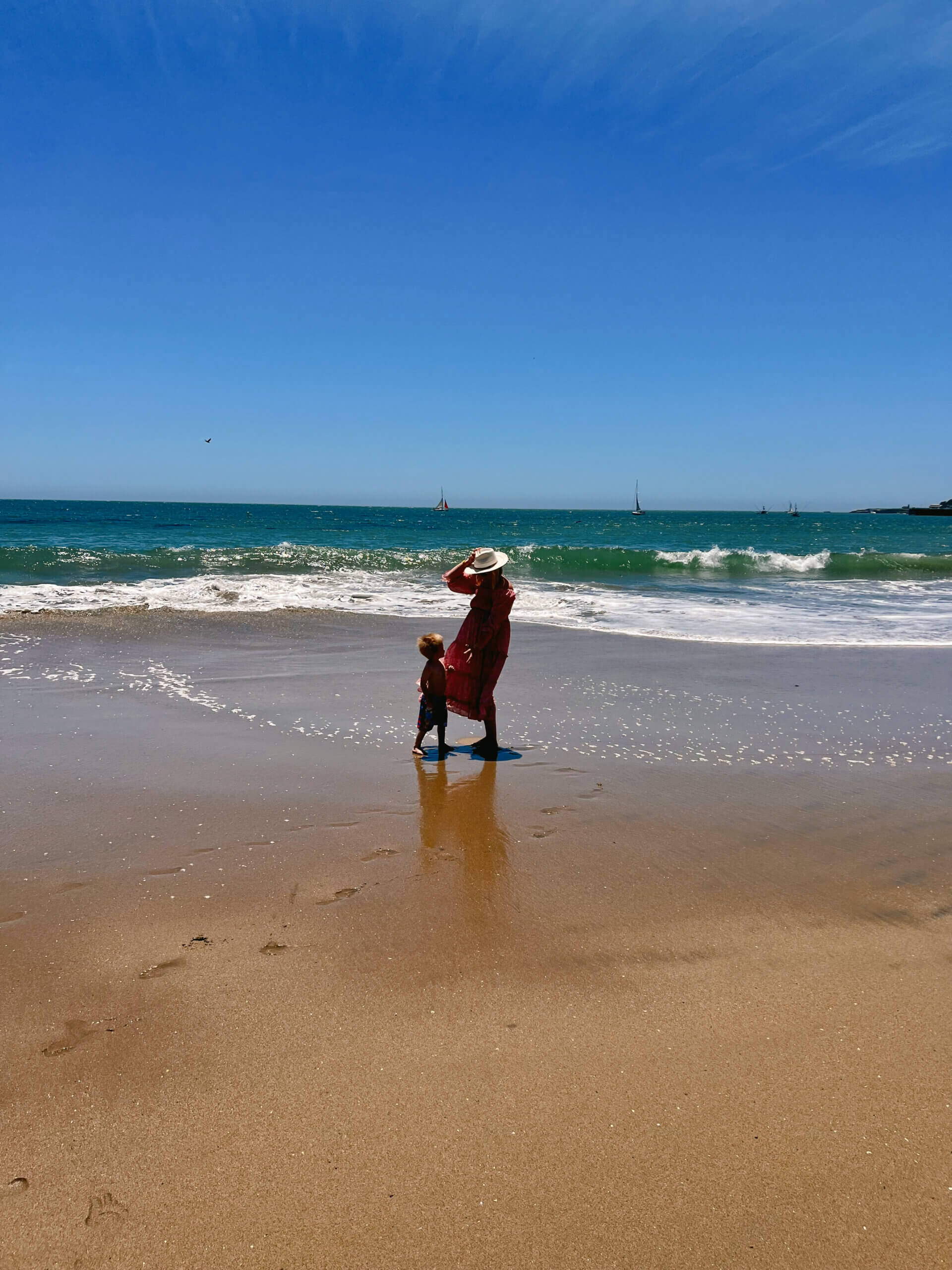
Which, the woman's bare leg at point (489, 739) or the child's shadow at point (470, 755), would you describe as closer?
the child's shadow at point (470, 755)

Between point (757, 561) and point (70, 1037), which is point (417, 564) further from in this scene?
point (70, 1037)

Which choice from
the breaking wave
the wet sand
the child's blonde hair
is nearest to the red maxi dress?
the child's blonde hair

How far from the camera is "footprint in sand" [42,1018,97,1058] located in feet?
7.96

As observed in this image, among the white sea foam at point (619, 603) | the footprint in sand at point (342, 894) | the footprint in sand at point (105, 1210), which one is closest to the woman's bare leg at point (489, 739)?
the footprint in sand at point (342, 894)

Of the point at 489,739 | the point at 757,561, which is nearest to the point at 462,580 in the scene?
the point at 489,739

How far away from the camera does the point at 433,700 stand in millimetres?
5801

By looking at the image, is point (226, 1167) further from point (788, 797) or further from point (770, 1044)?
point (788, 797)

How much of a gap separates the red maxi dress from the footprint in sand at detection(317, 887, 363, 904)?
7.86 ft

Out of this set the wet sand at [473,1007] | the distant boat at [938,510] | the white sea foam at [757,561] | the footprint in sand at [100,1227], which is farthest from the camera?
the distant boat at [938,510]

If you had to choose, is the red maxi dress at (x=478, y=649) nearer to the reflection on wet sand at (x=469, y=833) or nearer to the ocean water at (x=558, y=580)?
the reflection on wet sand at (x=469, y=833)

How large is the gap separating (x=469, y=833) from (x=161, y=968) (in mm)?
1734

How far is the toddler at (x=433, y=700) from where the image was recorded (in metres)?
5.76

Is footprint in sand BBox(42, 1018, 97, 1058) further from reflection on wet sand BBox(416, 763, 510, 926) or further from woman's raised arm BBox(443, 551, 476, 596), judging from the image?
woman's raised arm BBox(443, 551, 476, 596)

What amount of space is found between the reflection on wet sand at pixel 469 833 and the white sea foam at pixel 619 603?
659 cm
